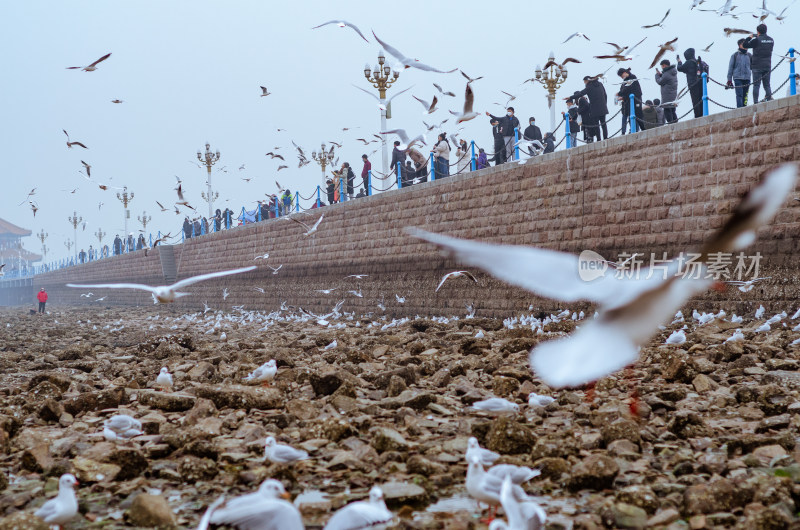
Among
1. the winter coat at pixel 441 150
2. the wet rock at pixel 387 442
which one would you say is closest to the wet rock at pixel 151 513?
the wet rock at pixel 387 442

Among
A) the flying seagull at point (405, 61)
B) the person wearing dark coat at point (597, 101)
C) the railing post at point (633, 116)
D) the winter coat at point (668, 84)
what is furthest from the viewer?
the person wearing dark coat at point (597, 101)

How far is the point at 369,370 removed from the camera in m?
6.91

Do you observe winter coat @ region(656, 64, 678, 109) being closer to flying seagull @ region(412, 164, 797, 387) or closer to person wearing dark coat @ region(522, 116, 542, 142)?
person wearing dark coat @ region(522, 116, 542, 142)

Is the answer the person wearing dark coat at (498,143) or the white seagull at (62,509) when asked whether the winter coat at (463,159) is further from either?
the white seagull at (62,509)

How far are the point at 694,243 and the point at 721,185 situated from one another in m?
0.93

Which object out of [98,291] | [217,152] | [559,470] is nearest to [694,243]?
[559,470]

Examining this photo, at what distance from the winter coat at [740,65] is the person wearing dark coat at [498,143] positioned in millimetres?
5536

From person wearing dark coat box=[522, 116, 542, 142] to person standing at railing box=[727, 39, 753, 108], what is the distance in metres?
4.96

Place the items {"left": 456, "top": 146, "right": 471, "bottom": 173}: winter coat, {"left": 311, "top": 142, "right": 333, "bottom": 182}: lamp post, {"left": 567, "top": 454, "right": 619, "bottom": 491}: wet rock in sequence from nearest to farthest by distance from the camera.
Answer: {"left": 567, "top": 454, "right": 619, "bottom": 491}: wet rock, {"left": 456, "top": 146, "right": 471, "bottom": 173}: winter coat, {"left": 311, "top": 142, "right": 333, "bottom": 182}: lamp post

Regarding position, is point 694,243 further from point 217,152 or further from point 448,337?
point 217,152

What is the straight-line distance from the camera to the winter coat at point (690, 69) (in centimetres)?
1135

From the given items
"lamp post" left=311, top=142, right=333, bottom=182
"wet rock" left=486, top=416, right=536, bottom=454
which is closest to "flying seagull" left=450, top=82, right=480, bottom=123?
"wet rock" left=486, top=416, right=536, bottom=454

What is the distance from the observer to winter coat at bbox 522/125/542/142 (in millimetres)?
15481

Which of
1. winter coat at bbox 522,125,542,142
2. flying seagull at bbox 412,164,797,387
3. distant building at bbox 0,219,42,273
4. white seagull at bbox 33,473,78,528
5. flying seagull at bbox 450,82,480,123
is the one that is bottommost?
white seagull at bbox 33,473,78,528
